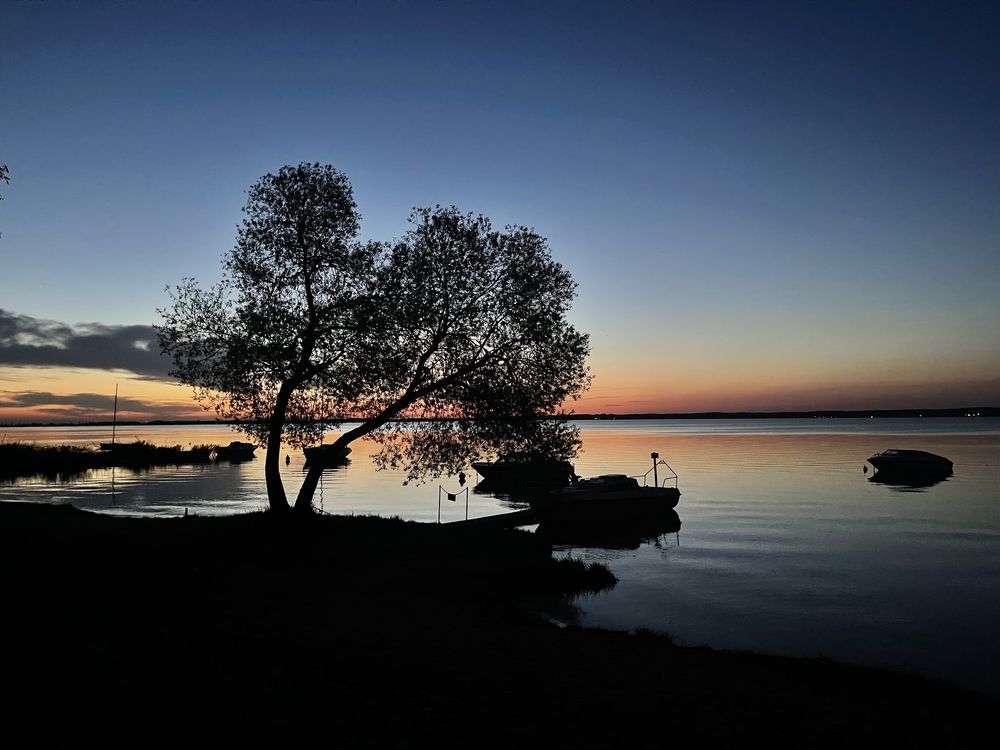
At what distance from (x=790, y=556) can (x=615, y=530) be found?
1484cm

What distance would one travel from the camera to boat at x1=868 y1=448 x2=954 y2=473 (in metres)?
85.4

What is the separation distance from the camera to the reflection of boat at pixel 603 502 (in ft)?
159

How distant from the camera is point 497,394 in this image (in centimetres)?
2939

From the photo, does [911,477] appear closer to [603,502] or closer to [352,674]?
[603,502]

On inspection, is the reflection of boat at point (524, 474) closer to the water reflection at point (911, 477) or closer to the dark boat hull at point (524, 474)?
the dark boat hull at point (524, 474)

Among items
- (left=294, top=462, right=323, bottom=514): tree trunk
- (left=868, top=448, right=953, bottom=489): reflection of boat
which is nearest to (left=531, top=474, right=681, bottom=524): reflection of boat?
(left=294, top=462, right=323, bottom=514): tree trunk

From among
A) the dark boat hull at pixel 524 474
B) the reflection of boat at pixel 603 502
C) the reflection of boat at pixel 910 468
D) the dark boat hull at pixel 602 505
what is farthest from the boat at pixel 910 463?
the dark boat hull at pixel 602 505

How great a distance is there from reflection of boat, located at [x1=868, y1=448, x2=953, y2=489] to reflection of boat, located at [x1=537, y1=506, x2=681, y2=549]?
4588 cm

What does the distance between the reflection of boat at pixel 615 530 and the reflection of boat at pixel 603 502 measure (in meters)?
0.19

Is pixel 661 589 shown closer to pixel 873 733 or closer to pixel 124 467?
pixel 873 733

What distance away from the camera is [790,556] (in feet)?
126

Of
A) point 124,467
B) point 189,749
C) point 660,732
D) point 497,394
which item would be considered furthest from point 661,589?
point 124,467

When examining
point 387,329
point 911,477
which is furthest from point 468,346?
point 911,477

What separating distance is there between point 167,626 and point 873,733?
14.2 meters
